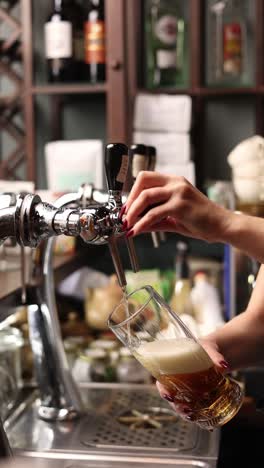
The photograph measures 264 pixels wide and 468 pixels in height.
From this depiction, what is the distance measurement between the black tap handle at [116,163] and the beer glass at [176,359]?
171 mm

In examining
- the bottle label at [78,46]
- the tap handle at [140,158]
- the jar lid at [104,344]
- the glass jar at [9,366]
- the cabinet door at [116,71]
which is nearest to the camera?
the tap handle at [140,158]

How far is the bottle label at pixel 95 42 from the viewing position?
2.32 m

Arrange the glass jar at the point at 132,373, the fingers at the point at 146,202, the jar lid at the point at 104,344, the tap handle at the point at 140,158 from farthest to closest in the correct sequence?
the jar lid at the point at 104,344, the glass jar at the point at 132,373, the tap handle at the point at 140,158, the fingers at the point at 146,202

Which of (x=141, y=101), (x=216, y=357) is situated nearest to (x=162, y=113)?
(x=141, y=101)

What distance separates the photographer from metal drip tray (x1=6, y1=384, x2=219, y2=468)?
139cm

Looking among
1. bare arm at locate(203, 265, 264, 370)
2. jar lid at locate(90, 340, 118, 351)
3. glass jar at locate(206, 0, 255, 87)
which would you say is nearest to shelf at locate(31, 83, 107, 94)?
glass jar at locate(206, 0, 255, 87)

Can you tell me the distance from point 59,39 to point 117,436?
1.28 m

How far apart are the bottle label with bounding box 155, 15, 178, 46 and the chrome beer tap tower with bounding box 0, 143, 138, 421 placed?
101 centimetres

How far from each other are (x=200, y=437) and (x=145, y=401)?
0.25 m

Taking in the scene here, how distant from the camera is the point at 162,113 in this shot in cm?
236

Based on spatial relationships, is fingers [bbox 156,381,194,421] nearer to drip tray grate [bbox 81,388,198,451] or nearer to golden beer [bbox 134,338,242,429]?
golden beer [bbox 134,338,242,429]

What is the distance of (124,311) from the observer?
1.18 meters

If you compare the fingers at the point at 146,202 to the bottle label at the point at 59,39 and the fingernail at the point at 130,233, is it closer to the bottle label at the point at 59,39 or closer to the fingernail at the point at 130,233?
the fingernail at the point at 130,233

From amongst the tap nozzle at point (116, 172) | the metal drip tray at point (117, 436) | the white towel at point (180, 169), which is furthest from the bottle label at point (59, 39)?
the tap nozzle at point (116, 172)
